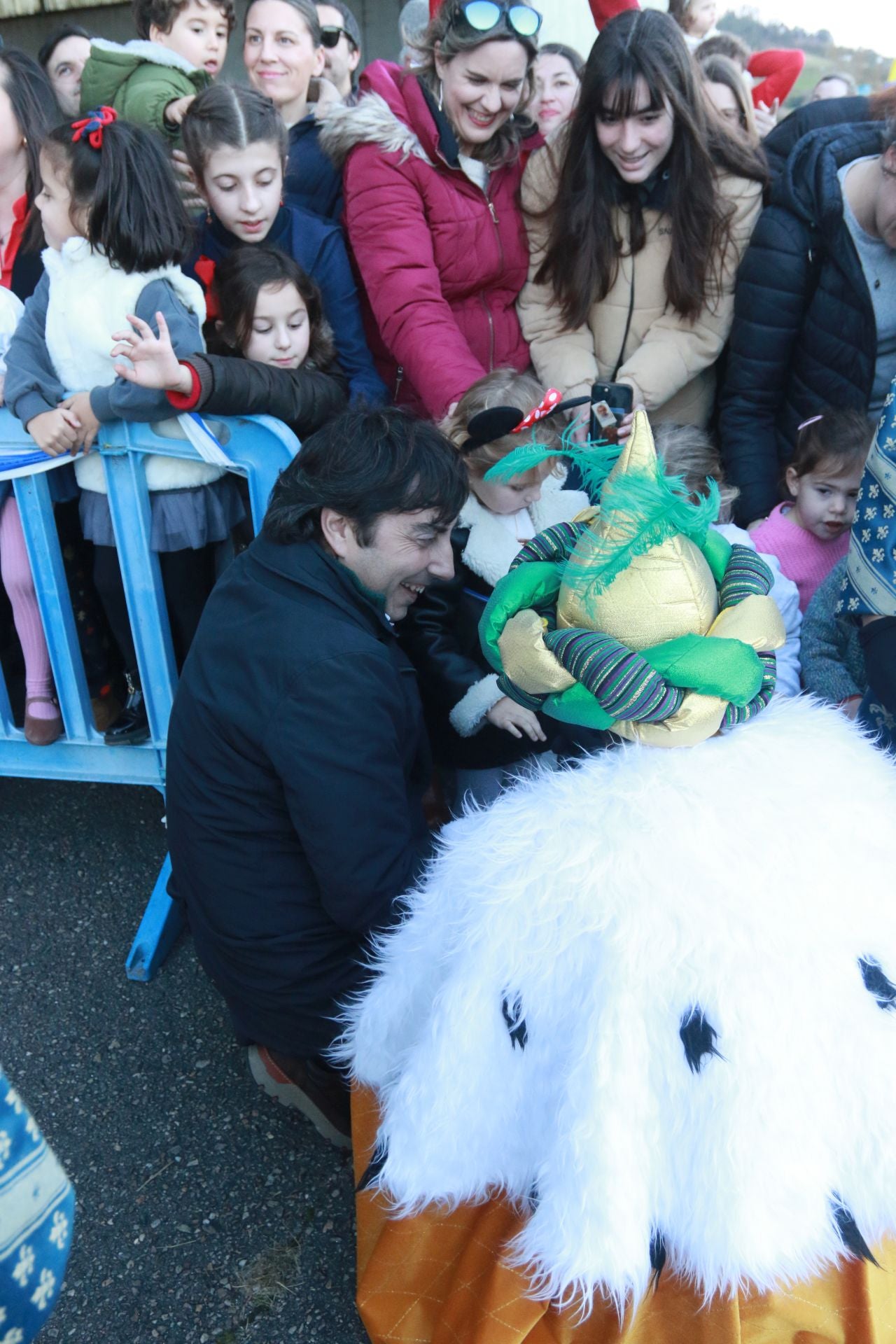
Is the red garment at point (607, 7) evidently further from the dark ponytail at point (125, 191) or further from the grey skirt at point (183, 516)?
the grey skirt at point (183, 516)

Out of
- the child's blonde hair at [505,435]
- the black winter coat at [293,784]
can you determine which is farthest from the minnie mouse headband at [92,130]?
the black winter coat at [293,784]

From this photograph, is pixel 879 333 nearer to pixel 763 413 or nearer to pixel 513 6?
pixel 763 413

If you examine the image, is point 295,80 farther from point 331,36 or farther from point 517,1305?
point 517,1305

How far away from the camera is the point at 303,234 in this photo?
2855mm

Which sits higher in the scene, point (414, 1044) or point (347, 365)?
point (347, 365)

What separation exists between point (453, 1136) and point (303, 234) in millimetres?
2400

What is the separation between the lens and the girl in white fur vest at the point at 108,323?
95.2 inches

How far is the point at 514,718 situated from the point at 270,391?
3.35ft

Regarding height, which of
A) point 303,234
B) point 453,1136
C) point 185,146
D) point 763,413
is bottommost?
point 453,1136

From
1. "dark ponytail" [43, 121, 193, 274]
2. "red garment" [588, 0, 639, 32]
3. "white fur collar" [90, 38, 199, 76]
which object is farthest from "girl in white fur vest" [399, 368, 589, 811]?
"white fur collar" [90, 38, 199, 76]

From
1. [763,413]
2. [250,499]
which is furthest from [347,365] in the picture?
[763,413]

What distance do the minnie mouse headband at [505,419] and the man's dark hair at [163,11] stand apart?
87.6 inches

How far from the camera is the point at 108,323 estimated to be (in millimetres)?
2545

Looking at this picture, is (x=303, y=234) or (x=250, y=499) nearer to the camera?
(x=250, y=499)
